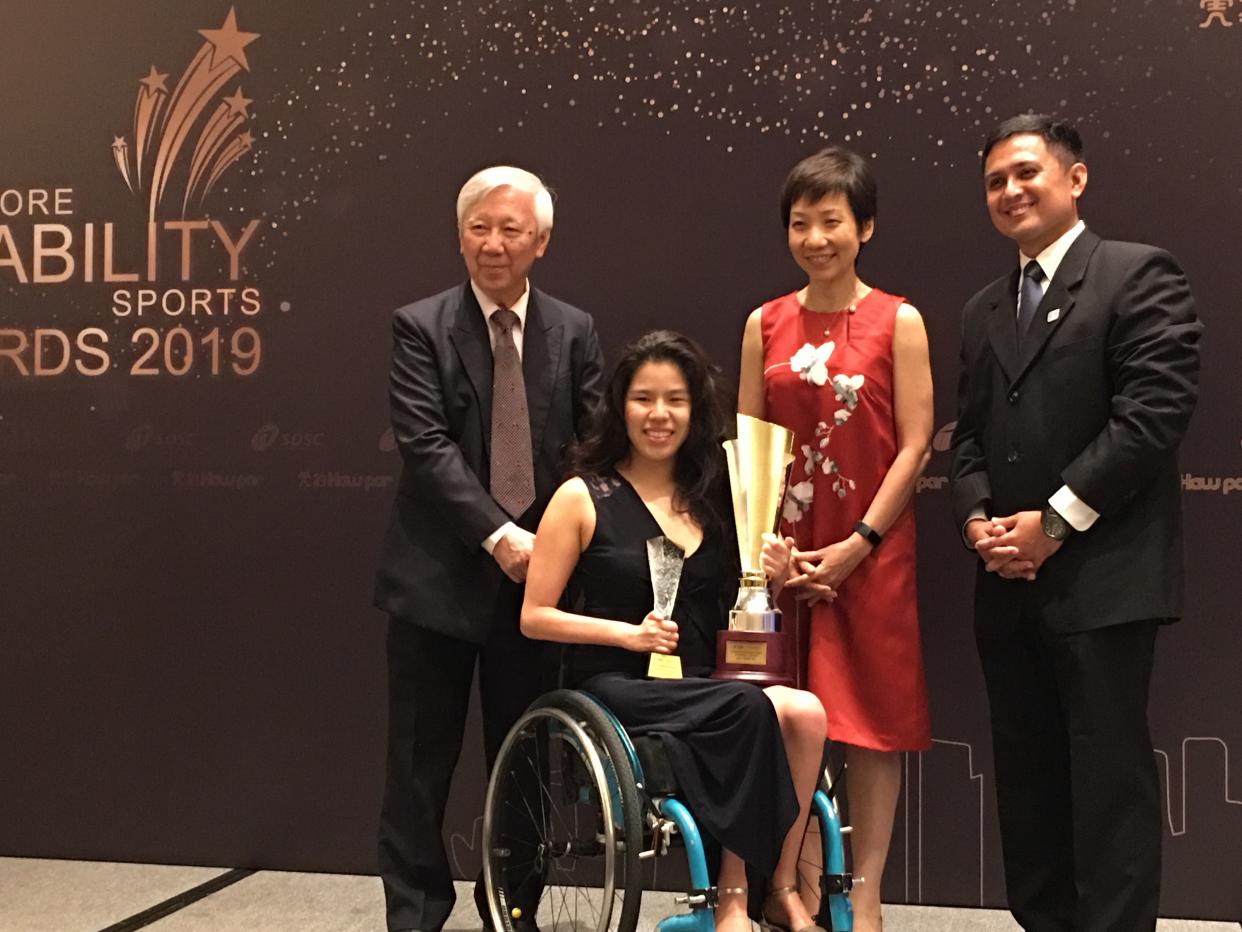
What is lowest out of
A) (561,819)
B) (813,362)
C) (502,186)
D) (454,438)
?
(561,819)

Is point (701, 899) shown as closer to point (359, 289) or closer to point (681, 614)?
point (681, 614)

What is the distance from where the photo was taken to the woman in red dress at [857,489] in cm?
298

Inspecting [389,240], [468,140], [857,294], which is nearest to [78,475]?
[389,240]

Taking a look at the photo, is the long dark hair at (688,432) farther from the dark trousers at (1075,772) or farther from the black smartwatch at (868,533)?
the dark trousers at (1075,772)

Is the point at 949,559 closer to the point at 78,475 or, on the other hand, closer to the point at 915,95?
the point at 915,95

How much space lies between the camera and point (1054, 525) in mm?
2734

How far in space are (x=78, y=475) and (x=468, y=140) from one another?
5.04 ft

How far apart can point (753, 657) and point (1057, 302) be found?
0.97 metres

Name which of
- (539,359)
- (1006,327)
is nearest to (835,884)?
(1006,327)

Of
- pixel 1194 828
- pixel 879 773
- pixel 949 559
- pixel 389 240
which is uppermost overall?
pixel 389 240

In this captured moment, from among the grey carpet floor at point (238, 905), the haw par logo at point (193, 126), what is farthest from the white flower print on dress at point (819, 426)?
the haw par logo at point (193, 126)

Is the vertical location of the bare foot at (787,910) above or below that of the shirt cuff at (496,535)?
below

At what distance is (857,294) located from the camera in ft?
10.2

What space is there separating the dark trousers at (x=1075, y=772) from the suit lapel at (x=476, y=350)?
120 cm
